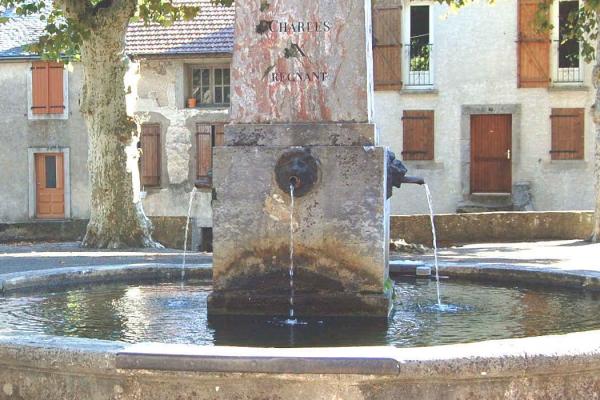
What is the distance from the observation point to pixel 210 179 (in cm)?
600

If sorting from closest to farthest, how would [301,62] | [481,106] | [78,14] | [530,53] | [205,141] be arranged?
[301,62] → [78,14] → [530,53] → [481,106] → [205,141]

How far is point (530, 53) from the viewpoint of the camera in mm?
24938

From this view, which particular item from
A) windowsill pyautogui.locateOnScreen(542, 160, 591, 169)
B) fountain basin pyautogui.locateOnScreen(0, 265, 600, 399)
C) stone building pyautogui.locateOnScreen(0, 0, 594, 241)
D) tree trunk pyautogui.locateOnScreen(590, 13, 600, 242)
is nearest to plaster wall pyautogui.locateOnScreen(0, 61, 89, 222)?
stone building pyautogui.locateOnScreen(0, 0, 594, 241)

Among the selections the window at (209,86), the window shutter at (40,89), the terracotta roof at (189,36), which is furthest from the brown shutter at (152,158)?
the window shutter at (40,89)

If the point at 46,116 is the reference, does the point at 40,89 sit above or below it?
above

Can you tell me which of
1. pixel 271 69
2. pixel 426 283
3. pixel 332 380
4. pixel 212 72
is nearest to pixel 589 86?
pixel 212 72

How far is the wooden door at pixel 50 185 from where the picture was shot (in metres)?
28.4

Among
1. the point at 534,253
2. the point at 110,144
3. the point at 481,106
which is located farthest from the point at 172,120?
the point at 534,253

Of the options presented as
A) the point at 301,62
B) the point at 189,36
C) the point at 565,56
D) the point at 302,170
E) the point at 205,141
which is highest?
the point at 189,36

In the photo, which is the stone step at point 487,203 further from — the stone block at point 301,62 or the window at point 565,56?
the stone block at point 301,62

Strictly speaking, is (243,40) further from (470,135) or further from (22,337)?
(470,135)

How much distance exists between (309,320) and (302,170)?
2.84ft

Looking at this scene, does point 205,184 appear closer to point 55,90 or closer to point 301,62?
point 301,62

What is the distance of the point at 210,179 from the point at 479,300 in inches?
81.5
